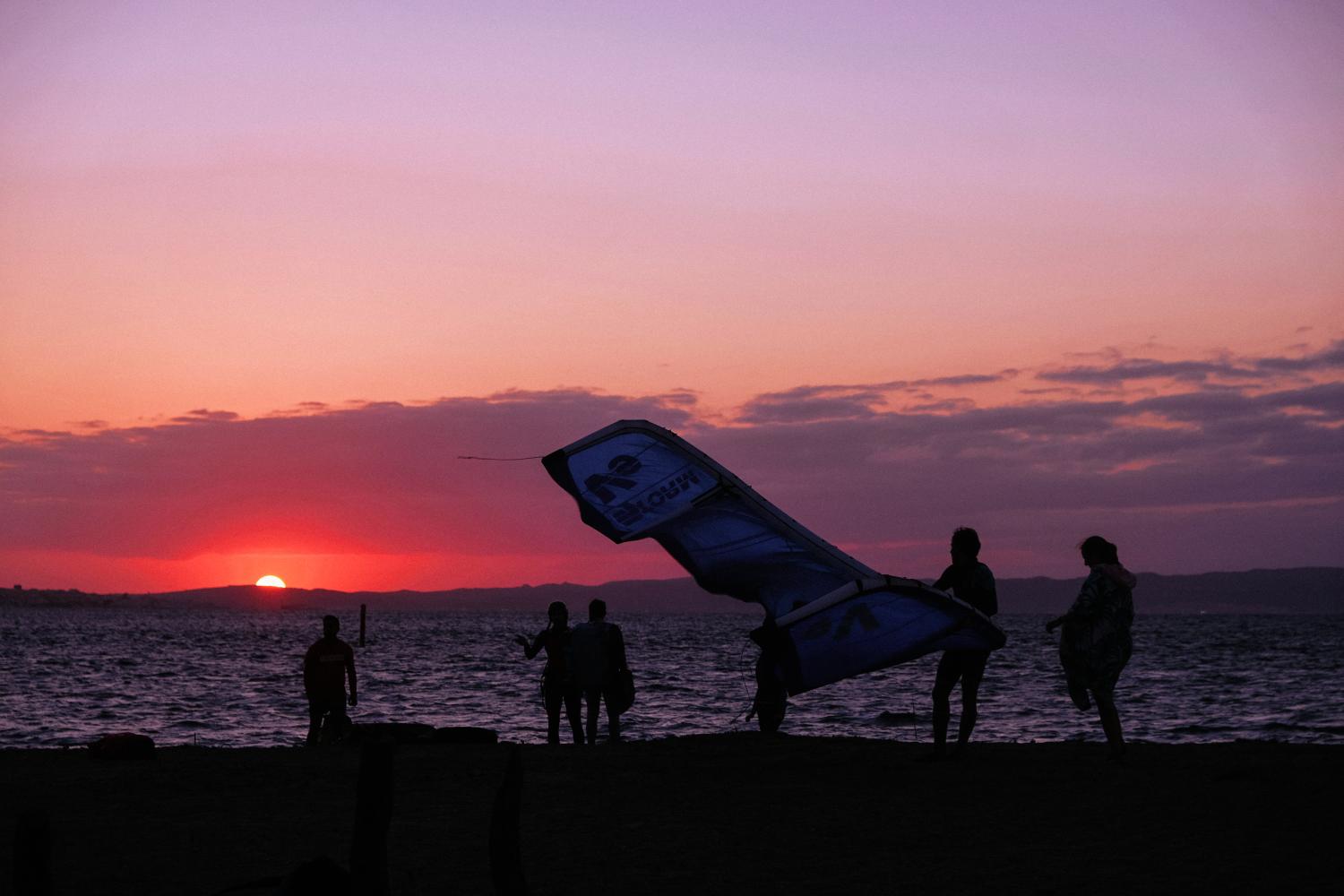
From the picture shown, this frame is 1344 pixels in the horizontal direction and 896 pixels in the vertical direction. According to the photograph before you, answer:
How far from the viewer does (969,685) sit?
1248cm

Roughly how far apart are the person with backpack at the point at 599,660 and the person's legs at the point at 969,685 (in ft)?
14.9

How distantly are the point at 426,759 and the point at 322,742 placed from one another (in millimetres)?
3294

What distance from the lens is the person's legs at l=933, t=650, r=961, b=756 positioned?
12.2m

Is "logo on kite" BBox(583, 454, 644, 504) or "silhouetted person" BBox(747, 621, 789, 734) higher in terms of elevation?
"logo on kite" BBox(583, 454, 644, 504)

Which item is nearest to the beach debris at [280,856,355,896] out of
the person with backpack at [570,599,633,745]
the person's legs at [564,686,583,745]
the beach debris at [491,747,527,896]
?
the beach debris at [491,747,527,896]

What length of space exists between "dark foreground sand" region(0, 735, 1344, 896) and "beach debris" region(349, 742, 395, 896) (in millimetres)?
1555

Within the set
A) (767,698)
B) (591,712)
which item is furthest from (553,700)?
(767,698)

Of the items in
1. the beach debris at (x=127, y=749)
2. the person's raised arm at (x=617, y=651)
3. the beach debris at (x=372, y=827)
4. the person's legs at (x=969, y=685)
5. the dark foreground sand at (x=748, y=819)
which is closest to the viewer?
the beach debris at (x=372, y=827)

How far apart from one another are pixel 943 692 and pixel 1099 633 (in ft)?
5.02

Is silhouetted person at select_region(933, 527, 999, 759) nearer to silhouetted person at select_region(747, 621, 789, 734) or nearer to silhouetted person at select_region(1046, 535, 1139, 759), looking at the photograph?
silhouetted person at select_region(1046, 535, 1139, 759)

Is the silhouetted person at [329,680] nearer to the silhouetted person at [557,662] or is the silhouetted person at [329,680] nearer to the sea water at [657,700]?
the silhouetted person at [557,662]

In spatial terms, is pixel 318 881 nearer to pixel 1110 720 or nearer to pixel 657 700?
pixel 1110 720

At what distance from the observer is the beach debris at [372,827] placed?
766cm

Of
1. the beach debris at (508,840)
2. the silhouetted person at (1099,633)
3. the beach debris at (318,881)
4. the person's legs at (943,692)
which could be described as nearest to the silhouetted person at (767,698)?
the person's legs at (943,692)
